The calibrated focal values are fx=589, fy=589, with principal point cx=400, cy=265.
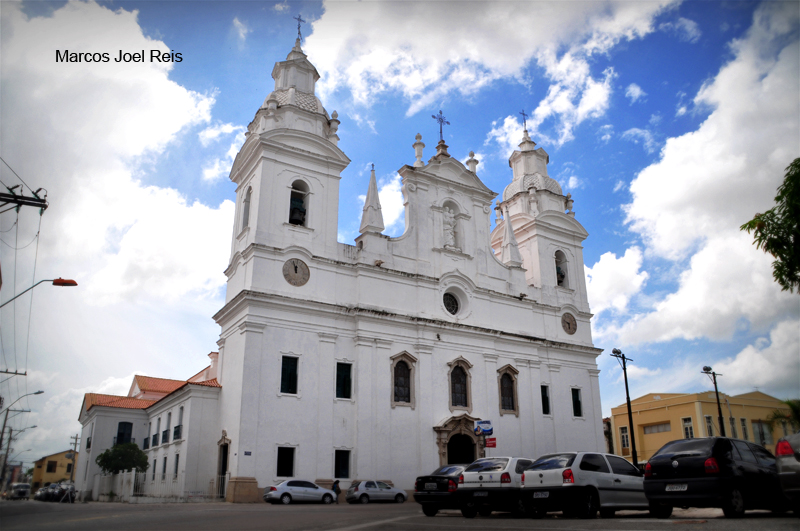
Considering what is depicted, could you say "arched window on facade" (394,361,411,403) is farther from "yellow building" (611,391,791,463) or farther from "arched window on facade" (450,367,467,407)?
"yellow building" (611,391,791,463)

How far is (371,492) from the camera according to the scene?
21.9 meters

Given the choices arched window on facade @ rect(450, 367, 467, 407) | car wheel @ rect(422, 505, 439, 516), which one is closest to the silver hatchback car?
arched window on facade @ rect(450, 367, 467, 407)

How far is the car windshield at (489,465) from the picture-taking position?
1370 centimetres

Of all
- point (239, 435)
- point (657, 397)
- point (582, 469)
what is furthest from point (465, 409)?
point (657, 397)

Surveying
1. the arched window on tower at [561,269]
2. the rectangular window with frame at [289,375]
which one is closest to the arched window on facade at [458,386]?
the rectangular window with frame at [289,375]

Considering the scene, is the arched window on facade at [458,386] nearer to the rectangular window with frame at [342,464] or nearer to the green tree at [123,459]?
the rectangular window with frame at [342,464]

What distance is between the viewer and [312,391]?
24.2 metres

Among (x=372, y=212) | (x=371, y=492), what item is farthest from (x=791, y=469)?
(x=372, y=212)

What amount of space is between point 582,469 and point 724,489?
264 cm

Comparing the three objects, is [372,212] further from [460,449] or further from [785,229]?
[785,229]

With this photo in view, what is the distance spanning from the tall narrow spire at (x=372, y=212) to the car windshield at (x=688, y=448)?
18.8 meters

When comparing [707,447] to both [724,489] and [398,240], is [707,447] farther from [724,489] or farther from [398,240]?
[398,240]

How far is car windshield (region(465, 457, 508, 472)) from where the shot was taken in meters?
13.7

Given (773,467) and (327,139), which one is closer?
(773,467)
